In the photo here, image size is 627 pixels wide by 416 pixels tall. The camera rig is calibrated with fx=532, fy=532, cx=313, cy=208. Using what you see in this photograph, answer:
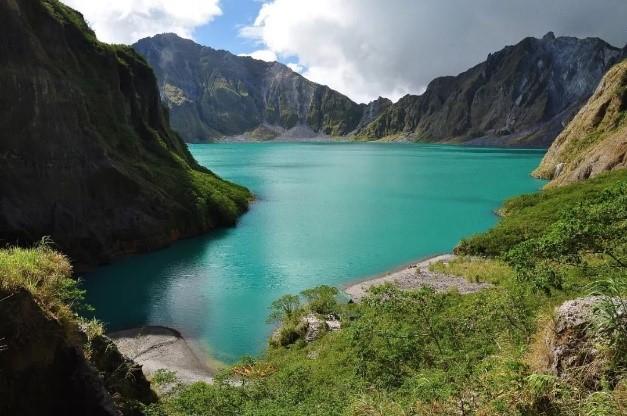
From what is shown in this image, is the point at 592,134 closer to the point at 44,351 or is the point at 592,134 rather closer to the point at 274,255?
the point at 274,255

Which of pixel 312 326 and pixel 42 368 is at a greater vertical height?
pixel 42 368

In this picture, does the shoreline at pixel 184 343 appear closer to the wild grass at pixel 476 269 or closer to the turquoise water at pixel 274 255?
the wild grass at pixel 476 269

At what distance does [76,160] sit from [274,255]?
2348 cm

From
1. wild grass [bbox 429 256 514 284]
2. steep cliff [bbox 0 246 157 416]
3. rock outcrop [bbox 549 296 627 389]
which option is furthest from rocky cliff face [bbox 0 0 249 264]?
rock outcrop [bbox 549 296 627 389]

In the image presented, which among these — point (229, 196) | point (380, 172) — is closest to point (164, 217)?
point (229, 196)

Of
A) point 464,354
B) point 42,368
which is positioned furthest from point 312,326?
point 42,368

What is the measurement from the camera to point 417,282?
43.2 m

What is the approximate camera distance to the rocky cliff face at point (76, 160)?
51438 mm

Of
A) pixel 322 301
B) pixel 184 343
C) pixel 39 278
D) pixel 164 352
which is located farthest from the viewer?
pixel 322 301

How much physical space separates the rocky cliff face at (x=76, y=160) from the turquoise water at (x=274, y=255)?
3.75 m

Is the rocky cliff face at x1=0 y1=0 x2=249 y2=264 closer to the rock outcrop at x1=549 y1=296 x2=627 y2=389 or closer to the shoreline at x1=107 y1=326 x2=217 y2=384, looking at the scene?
the shoreline at x1=107 y1=326 x2=217 y2=384

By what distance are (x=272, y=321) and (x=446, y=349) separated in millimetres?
19134

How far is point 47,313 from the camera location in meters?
16.0

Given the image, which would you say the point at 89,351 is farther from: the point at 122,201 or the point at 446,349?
the point at 122,201
